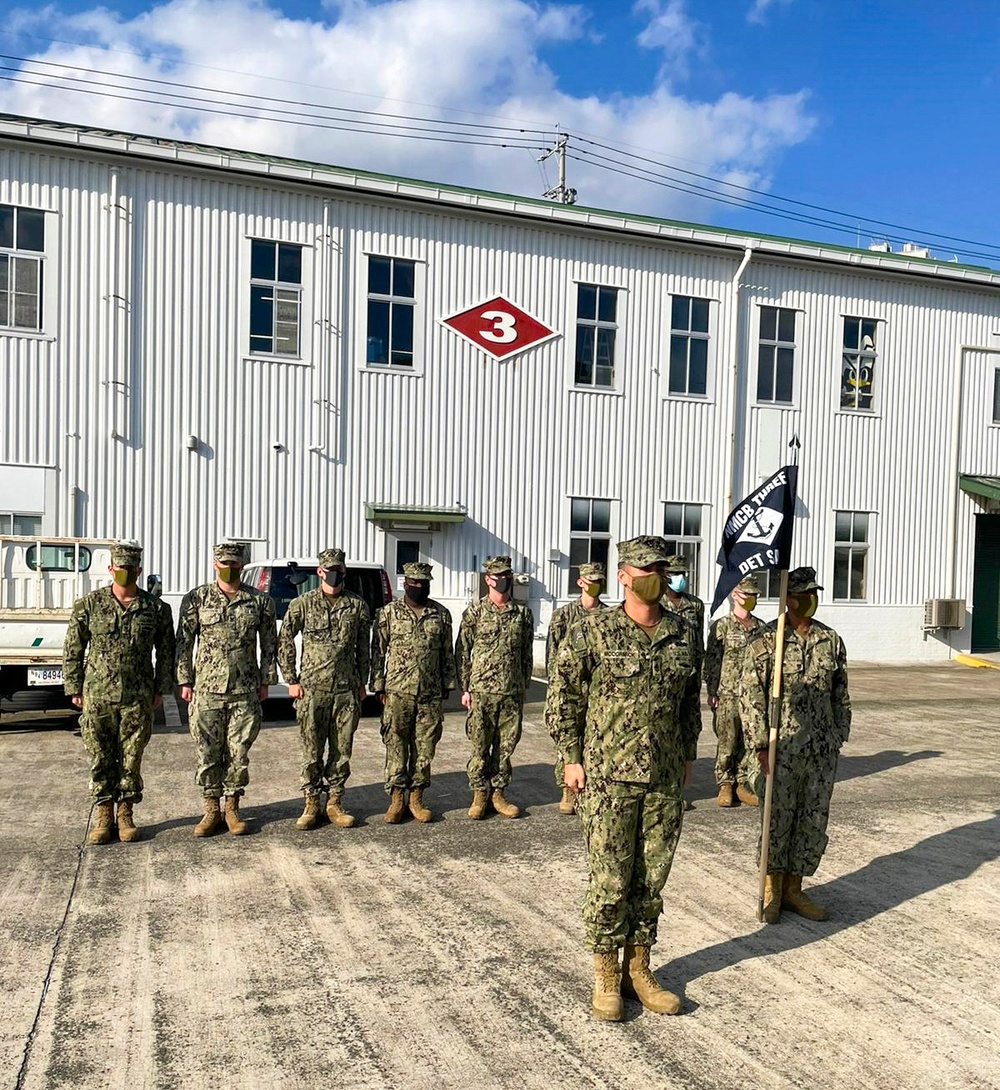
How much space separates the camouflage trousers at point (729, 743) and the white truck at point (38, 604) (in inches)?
255

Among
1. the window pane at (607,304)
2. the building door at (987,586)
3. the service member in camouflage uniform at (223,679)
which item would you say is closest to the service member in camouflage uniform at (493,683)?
the service member in camouflage uniform at (223,679)

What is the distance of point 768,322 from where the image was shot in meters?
19.8

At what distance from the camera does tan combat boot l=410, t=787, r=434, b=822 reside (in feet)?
24.1

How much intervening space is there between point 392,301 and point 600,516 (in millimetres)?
5425

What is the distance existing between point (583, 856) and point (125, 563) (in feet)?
12.2

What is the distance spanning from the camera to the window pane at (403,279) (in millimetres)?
17031

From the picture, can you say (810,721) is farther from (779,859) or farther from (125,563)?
(125,563)

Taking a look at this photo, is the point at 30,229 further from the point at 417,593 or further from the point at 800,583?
the point at 800,583

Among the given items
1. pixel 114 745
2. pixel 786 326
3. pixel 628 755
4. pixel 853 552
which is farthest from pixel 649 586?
pixel 853 552

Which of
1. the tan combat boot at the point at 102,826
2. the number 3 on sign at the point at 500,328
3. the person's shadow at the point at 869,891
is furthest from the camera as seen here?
the number 3 on sign at the point at 500,328

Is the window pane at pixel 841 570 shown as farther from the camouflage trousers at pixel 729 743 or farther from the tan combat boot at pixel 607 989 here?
the tan combat boot at pixel 607 989

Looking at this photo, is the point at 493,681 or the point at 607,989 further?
the point at 493,681

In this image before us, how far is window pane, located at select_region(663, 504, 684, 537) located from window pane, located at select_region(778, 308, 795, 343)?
418 centimetres

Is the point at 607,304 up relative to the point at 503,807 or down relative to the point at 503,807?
up
